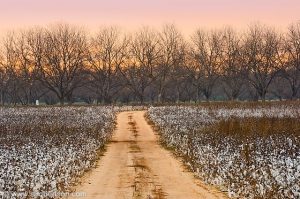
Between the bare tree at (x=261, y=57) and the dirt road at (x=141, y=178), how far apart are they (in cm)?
6169

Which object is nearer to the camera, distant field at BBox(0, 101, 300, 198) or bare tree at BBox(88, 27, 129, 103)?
distant field at BBox(0, 101, 300, 198)

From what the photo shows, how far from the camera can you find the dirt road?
12.4 metres

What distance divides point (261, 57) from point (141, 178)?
7374 centimetres

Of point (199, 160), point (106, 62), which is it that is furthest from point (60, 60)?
point (199, 160)

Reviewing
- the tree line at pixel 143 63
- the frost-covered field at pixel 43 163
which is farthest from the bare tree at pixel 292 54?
the frost-covered field at pixel 43 163

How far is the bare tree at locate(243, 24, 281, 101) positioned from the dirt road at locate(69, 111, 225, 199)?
61.7 meters

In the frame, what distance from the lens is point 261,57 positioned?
8531cm

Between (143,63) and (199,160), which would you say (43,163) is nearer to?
(199,160)

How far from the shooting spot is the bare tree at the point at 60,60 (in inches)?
3095

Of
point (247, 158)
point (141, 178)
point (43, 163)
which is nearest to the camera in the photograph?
point (141, 178)

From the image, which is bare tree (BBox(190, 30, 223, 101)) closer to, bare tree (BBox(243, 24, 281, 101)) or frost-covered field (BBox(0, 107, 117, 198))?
bare tree (BBox(243, 24, 281, 101))

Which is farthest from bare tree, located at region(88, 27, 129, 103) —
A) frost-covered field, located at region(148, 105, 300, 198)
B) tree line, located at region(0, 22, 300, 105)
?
frost-covered field, located at region(148, 105, 300, 198)

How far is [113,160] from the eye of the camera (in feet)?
62.6

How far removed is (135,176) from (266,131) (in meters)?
9.97
